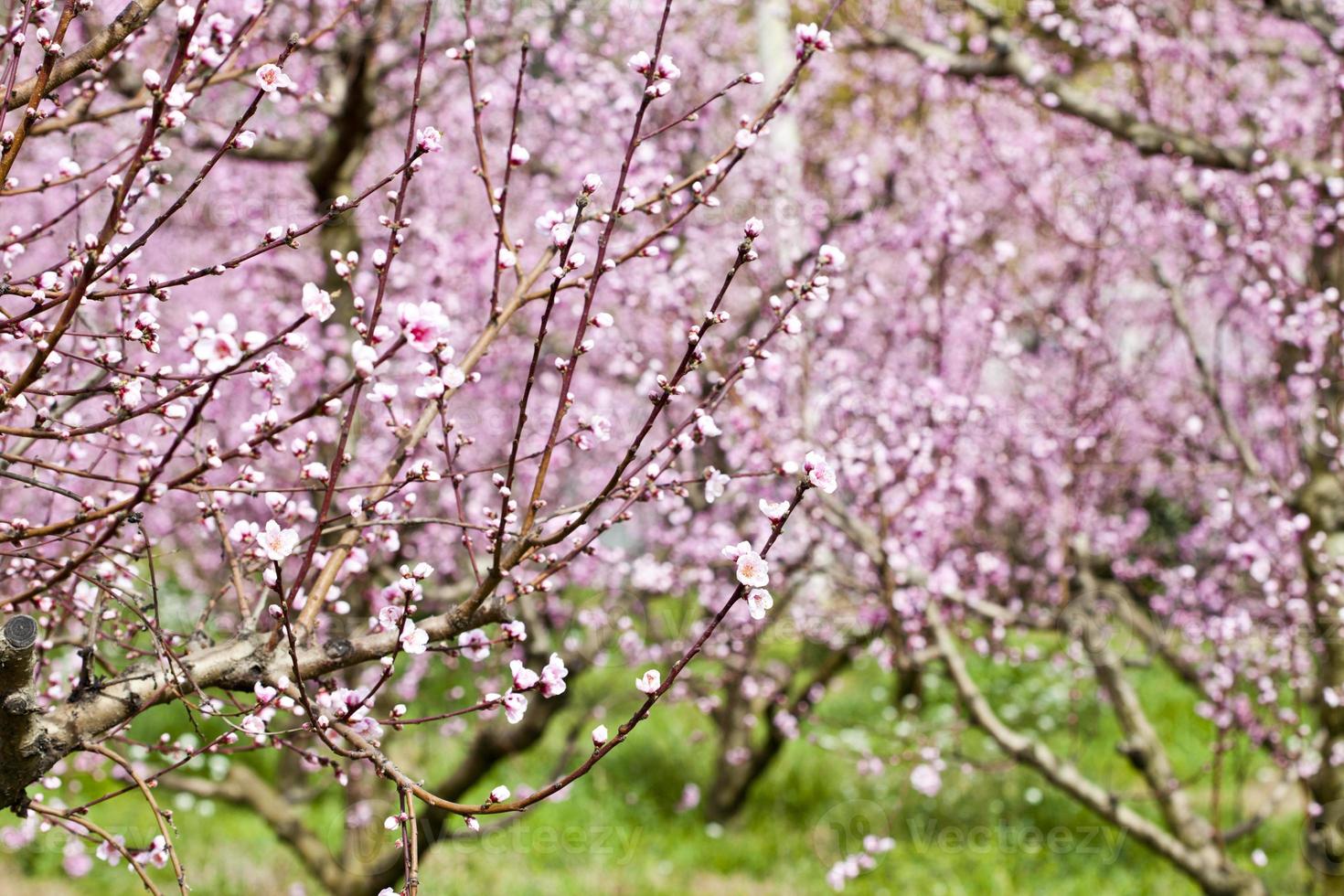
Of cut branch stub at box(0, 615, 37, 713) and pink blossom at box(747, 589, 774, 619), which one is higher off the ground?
cut branch stub at box(0, 615, 37, 713)

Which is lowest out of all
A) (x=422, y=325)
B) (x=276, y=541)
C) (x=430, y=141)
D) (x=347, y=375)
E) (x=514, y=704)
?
(x=514, y=704)

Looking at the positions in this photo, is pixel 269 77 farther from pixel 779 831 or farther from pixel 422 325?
pixel 779 831

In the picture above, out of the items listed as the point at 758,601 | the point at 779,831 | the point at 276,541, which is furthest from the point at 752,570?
the point at 779,831

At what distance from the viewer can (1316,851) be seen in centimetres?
471

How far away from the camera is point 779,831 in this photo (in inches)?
283

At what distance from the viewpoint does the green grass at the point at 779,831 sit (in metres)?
6.38

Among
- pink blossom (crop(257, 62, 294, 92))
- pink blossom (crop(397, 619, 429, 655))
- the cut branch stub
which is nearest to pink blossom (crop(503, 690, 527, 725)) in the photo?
pink blossom (crop(397, 619, 429, 655))

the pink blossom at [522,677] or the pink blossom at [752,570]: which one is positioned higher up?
the pink blossom at [752,570]

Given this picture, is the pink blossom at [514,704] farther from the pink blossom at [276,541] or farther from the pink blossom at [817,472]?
the pink blossom at [817,472]

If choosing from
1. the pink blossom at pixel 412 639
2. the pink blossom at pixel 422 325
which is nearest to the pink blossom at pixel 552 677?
the pink blossom at pixel 412 639

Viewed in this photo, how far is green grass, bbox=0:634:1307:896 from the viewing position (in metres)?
6.38

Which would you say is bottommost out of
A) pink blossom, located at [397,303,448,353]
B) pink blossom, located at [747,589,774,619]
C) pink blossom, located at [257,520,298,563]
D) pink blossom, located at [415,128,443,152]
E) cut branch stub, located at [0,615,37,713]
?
pink blossom, located at [747,589,774,619]

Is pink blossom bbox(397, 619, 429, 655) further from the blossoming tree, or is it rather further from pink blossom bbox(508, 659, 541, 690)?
pink blossom bbox(508, 659, 541, 690)

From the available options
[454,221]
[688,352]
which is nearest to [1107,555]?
[454,221]
